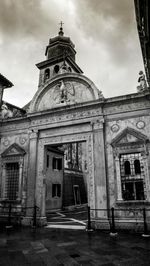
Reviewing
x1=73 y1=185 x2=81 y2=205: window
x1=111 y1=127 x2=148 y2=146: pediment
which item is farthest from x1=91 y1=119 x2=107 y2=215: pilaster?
x1=73 y1=185 x2=81 y2=205: window

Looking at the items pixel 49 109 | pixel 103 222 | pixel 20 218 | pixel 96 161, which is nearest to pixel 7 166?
pixel 20 218

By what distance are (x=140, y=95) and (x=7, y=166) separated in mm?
9258

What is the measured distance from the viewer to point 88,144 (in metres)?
10.2

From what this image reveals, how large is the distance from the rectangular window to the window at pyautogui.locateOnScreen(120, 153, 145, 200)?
644cm

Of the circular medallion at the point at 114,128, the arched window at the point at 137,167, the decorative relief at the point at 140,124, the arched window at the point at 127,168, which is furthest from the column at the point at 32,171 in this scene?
the decorative relief at the point at 140,124

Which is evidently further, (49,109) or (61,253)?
(49,109)

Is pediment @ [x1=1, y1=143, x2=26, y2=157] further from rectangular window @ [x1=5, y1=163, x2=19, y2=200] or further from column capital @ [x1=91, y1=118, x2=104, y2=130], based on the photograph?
column capital @ [x1=91, y1=118, x2=104, y2=130]

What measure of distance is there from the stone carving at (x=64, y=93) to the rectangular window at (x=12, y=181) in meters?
5.03

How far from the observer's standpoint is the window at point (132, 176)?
885 cm

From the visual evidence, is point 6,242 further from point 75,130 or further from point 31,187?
point 75,130

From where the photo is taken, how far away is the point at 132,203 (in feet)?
28.3

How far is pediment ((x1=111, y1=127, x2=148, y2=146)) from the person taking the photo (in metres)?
9.20

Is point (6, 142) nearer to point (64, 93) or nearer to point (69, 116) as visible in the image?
point (69, 116)

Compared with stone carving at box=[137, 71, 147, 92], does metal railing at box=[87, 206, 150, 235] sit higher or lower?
lower
